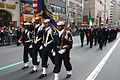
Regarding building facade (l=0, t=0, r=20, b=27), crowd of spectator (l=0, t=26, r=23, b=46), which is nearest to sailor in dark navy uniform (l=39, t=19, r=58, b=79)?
crowd of spectator (l=0, t=26, r=23, b=46)

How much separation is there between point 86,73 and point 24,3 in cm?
2322

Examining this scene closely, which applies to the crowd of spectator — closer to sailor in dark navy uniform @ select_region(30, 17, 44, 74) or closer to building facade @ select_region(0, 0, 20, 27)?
sailor in dark navy uniform @ select_region(30, 17, 44, 74)

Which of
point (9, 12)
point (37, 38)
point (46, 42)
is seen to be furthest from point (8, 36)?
point (9, 12)

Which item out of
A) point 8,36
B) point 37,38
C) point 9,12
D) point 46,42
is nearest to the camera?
point 46,42

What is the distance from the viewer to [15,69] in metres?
5.49

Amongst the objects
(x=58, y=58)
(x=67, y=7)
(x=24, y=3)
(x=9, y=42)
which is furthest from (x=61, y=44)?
(x=67, y=7)

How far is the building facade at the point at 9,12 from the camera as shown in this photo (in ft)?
71.7

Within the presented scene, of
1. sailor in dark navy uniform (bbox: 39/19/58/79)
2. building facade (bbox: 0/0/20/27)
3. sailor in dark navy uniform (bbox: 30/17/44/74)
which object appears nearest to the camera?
sailor in dark navy uniform (bbox: 39/19/58/79)

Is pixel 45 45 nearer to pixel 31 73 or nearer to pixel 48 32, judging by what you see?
pixel 48 32

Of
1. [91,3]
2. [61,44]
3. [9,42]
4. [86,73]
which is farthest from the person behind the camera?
[91,3]

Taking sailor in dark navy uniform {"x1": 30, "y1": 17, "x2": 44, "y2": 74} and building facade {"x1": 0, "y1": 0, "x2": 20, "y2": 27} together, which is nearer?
A: sailor in dark navy uniform {"x1": 30, "y1": 17, "x2": 44, "y2": 74}

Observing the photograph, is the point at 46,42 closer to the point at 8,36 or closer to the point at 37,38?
the point at 37,38

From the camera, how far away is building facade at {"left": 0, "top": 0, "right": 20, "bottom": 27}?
21.9 meters

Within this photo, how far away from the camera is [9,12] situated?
2309cm
